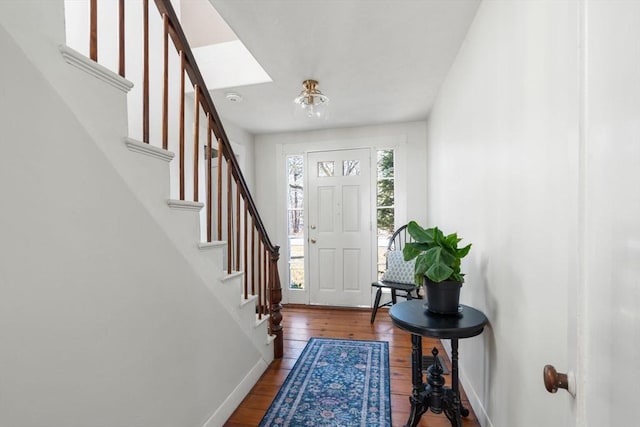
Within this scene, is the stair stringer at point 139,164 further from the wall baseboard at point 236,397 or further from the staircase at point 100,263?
the wall baseboard at point 236,397

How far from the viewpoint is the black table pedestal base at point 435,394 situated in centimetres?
146

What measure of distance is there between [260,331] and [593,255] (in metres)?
2.07

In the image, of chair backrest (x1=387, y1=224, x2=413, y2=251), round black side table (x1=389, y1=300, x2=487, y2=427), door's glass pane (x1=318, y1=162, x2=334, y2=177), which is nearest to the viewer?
→ round black side table (x1=389, y1=300, x2=487, y2=427)

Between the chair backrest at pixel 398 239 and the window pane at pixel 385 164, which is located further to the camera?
the window pane at pixel 385 164

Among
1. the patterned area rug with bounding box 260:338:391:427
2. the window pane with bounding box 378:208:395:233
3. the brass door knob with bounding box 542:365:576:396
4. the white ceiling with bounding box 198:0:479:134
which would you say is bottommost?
the patterned area rug with bounding box 260:338:391:427

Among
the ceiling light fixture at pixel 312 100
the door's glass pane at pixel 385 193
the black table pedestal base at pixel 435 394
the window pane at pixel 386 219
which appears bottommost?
the black table pedestal base at pixel 435 394

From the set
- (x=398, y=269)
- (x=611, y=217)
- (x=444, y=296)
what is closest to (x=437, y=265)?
(x=444, y=296)

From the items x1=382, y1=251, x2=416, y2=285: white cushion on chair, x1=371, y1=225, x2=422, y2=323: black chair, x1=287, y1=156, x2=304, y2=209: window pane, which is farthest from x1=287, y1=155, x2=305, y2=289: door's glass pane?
x1=382, y1=251, x2=416, y2=285: white cushion on chair

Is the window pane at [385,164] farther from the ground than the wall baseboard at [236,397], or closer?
farther from the ground

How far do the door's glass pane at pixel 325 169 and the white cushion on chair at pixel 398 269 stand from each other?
4.32 ft

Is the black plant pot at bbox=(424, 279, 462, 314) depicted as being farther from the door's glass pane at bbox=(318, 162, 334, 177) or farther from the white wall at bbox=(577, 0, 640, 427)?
the door's glass pane at bbox=(318, 162, 334, 177)

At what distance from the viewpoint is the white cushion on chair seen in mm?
3201

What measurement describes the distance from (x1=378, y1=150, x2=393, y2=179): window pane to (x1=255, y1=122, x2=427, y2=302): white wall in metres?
0.08

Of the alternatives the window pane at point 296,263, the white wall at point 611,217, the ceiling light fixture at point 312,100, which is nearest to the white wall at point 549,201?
the white wall at point 611,217
